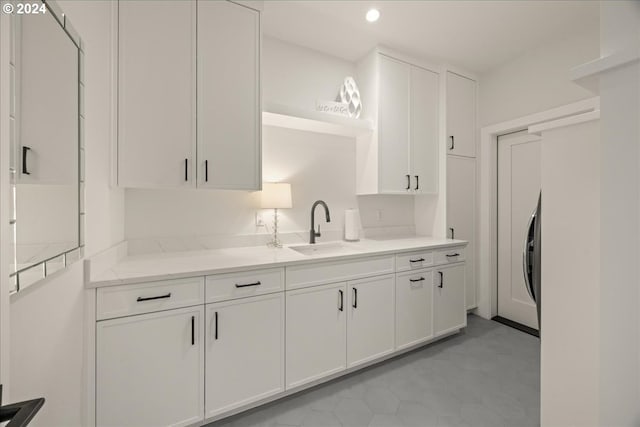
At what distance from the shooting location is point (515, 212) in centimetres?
299

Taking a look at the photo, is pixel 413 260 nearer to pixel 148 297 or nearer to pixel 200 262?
pixel 200 262

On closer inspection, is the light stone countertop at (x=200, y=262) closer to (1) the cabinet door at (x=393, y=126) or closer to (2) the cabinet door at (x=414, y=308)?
(2) the cabinet door at (x=414, y=308)

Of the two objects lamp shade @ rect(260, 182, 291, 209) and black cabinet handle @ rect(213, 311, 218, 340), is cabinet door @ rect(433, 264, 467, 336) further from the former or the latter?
black cabinet handle @ rect(213, 311, 218, 340)

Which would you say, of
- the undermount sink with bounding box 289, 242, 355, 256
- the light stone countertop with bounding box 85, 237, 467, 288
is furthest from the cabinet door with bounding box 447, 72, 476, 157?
the undermount sink with bounding box 289, 242, 355, 256

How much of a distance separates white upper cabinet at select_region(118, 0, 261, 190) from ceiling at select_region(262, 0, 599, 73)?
0.52 m

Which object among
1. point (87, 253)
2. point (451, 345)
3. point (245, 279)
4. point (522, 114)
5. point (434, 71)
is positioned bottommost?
Answer: point (451, 345)

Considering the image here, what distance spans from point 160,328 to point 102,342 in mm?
234

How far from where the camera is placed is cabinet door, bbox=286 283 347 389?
178 cm

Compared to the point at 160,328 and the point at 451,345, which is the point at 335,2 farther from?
the point at 451,345

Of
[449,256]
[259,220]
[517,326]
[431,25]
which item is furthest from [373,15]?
[517,326]

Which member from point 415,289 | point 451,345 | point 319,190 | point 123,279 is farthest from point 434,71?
point 123,279

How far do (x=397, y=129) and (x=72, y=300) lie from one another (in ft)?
8.61

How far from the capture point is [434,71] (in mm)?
2945

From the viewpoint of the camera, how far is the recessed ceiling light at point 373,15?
216 cm
